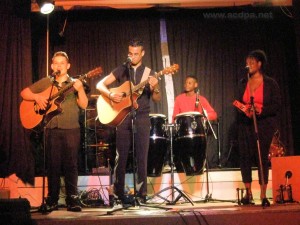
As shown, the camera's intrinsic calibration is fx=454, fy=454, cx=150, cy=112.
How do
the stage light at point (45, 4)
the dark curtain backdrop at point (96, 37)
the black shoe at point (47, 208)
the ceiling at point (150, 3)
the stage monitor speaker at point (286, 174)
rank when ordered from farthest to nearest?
the dark curtain backdrop at point (96, 37)
the ceiling at point (150, 3)
the stage light at point (45, 4)
the stage monitor speaker at point (286, 174)
the black shoe at point (47, 208)

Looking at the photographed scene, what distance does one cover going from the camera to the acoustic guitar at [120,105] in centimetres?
575

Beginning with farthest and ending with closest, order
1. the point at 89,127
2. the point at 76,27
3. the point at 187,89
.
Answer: the point at 76,27
the point at 187,89
the point at 89,127

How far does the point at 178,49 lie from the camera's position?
921cm

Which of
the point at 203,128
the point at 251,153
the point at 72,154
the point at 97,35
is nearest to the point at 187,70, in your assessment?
the point at 97,35

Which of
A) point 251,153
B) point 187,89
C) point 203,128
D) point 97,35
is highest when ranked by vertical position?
point 97,35

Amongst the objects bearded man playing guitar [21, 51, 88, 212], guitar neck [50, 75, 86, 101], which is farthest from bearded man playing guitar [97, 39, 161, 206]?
bearded man playing guitar [21, 51, 88, 212]

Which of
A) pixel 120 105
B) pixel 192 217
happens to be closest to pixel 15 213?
pixel 192 217

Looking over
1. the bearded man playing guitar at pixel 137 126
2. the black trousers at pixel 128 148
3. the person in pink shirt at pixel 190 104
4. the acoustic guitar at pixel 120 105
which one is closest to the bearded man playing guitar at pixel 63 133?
the acoustic guitar at pixel 120 105

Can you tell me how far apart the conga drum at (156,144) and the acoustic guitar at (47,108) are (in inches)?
47.0

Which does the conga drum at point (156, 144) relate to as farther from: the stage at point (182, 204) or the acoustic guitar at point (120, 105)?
the acoustic guitar at point (120, 105)

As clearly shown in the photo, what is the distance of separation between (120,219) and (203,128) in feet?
8.79

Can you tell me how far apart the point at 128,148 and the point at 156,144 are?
3.16 ft

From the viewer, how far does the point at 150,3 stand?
8.44m

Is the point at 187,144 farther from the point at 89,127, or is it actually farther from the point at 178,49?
the point at 178,49
